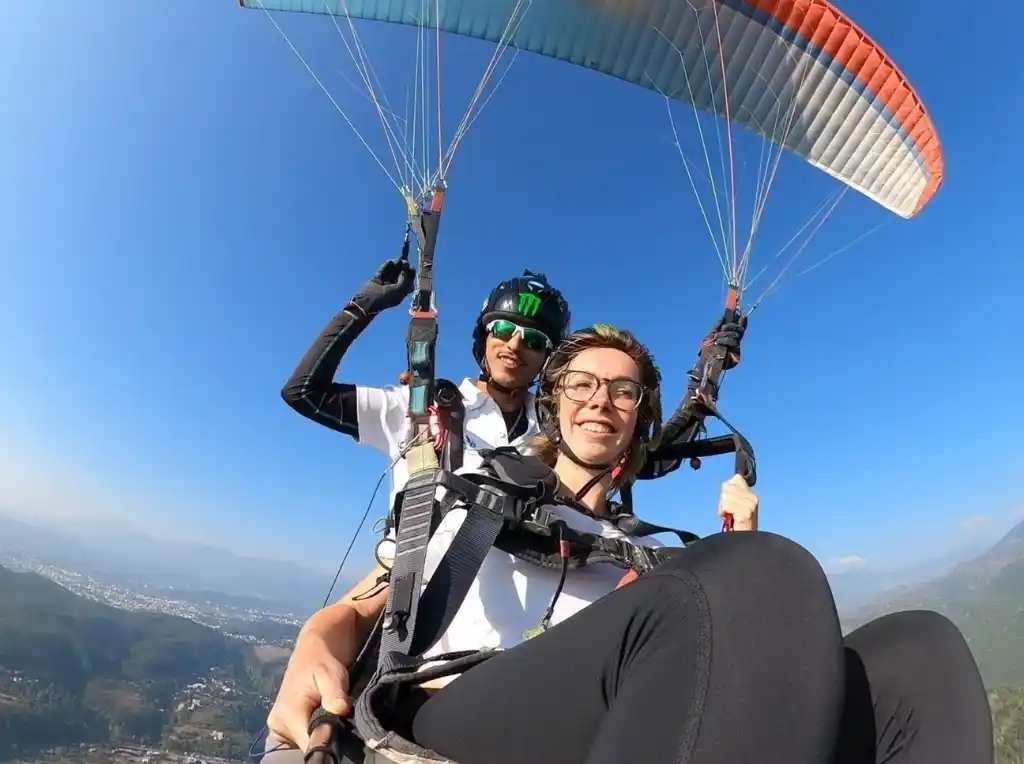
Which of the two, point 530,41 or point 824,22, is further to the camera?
point 530,41

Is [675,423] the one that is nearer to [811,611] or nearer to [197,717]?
[811,611]

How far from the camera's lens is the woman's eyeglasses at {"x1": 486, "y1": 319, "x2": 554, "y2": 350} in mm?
3234

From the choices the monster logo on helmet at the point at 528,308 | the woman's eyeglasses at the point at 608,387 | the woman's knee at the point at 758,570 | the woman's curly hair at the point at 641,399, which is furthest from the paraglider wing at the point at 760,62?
the woman's knee at the point at 758,570

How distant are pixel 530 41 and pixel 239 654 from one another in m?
142

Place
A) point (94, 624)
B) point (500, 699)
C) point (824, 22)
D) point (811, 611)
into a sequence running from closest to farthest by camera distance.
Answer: point (811, 611), point (500, 699), point (824, 22), point (94, 624)

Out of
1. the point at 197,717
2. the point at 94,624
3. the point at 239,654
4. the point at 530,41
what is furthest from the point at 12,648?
the point at 530,41

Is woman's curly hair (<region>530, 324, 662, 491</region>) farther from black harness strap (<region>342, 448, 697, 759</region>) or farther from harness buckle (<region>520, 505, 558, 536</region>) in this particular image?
harness buckle (<region>520, 505, 558, 536</region>)

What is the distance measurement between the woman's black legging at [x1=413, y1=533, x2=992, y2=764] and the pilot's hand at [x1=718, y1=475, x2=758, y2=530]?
1.78 feet

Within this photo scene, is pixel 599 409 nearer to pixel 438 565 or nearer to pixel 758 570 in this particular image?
pixel 438 565

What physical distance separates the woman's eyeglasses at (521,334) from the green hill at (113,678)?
254ft

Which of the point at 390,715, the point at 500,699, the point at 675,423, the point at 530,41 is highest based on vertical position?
the point at 530,41

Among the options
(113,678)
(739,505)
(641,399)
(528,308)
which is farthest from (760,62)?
(113,678)

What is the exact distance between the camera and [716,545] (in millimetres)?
1124

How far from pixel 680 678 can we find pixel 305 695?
37.5 inches
